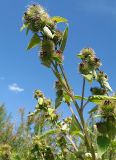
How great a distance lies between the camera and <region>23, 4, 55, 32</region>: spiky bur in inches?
122

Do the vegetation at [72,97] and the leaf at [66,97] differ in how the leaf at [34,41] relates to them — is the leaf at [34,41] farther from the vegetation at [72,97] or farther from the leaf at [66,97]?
the leaf at [66,97]

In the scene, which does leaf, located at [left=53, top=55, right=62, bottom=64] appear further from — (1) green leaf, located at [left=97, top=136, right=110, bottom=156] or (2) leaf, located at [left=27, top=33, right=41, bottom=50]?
(1) green leaf, located at [left=97, top=136, right=110, bottom=156]

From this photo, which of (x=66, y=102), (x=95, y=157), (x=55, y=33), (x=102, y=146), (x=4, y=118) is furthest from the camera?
(x=4, y=118)

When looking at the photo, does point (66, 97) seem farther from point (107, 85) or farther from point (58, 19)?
point (58, 19)

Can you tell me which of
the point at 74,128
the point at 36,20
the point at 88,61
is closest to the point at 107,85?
the point at 88,61

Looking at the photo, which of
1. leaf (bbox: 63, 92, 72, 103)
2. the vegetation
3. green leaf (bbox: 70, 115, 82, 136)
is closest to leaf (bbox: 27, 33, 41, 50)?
the vegetation

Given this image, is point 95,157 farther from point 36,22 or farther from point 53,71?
point 36,22

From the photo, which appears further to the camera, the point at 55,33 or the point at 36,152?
the point at 36,152

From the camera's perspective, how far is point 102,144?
2574mm

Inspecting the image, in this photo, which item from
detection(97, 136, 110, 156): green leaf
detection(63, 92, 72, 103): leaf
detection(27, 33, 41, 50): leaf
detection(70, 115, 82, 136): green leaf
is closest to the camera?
detection(97, 136, 110, 156): green leaf

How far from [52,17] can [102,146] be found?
1106 millimetres

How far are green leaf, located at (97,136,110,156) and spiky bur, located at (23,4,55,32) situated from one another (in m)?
0.96

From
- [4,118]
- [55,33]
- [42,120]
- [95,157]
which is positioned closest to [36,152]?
[42,120]

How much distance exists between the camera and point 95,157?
9.30 ft
